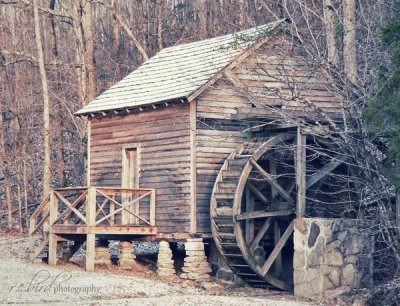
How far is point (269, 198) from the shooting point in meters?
23.0

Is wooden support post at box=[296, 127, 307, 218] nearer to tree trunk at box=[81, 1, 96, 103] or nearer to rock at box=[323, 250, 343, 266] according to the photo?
rock at box=[323, 250, 343, 266]

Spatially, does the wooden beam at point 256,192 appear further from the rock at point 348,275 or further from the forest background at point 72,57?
the forest background at point 72,57

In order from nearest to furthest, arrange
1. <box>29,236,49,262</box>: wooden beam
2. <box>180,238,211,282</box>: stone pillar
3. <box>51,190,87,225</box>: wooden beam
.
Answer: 1. <box>180,238,211,282</box>: stone pillar
2. <box>51,190,87,225</box>: wooden beam
3. <box>29,236,49,262</box>: wooden beam

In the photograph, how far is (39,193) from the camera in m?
35.9

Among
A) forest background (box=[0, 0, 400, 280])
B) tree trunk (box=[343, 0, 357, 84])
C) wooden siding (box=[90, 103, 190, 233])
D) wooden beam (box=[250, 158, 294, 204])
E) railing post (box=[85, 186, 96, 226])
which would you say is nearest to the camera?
wooden beam (box=[250, 158, 294, 204])

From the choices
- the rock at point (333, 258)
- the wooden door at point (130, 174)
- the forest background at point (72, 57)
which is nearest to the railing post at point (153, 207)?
the wooden door at point (130, 174)

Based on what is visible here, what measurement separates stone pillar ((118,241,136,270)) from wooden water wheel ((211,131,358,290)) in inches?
120

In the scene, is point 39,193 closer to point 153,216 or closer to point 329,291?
point 153,216

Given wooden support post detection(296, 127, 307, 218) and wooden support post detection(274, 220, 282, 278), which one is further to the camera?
wooden support post detection(274, 220, 282, 278)

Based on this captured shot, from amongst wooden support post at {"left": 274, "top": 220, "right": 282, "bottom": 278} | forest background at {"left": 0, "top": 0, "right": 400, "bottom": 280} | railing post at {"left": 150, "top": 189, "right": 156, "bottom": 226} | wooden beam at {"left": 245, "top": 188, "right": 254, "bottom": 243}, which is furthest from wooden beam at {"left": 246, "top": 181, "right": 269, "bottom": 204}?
forest background at {"left": 0, "top": 0, "right": 400, "bottom": 280}

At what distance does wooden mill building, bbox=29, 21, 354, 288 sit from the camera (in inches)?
829

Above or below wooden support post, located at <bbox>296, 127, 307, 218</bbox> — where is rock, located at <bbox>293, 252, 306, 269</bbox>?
below

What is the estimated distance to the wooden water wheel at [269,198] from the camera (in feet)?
67.6

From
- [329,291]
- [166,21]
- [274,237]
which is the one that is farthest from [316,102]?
[166,21]
